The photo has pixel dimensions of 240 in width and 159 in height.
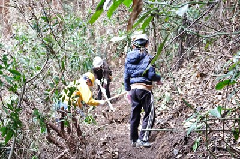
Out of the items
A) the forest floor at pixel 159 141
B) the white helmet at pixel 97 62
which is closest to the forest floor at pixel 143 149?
the forest floor at pixel 159 141

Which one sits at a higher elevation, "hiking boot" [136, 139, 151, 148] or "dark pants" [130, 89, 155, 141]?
"dark pants" [130, 89, 155, 141]

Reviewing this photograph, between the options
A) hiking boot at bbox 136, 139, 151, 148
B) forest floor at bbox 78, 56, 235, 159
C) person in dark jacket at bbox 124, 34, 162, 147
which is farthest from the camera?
hiking boot at bbox 136, 139, 151, 148

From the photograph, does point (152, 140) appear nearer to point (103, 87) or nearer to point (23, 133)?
point (23, 133)

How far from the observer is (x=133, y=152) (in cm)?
507

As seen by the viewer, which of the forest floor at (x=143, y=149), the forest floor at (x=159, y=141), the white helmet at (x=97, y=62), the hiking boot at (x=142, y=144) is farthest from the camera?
the white helmet at (x=97, y=62)

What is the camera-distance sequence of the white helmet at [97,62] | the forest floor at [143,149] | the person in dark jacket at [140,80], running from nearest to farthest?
the forest floor at [143,149] < the person in dark jacket at [140,80] < the white helmet at [97,62]

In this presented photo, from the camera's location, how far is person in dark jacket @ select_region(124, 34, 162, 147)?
4.72m

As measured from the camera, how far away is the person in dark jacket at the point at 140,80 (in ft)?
15.5

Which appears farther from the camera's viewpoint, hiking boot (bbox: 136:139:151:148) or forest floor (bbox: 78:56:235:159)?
hiking boot (bbox: 136:139:151:148)

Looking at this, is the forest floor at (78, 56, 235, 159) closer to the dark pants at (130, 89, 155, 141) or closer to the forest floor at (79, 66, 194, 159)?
the forest floor at (79, 66, 194, 159)

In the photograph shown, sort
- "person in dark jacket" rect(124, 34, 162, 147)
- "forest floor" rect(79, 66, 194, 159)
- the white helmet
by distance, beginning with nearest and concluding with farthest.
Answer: "forest floor" rect(79, 66, 194, 159) → "person in dark jacket" rect(124, 34, 162, 147) → the white helmet

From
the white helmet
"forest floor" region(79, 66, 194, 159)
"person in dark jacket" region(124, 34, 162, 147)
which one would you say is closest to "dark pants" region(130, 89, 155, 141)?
"person in dark jacket" region(124, 34, 162, 147)

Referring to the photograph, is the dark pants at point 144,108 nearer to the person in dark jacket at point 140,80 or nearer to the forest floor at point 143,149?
the person in dark jacket at point 140,80

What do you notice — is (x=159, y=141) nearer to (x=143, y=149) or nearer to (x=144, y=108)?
(x=143, y=149)
